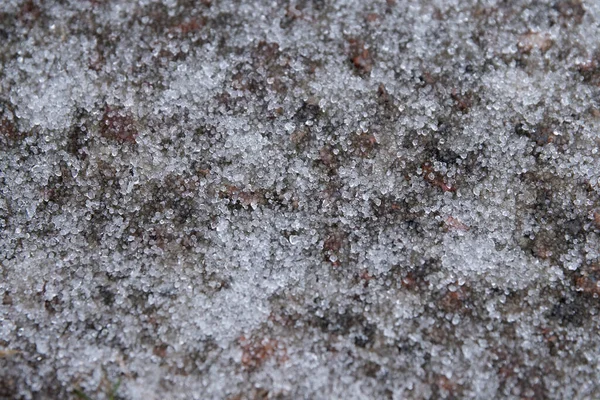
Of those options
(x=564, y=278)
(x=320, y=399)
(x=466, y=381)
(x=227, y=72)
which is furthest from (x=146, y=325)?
(x=564, y=278)

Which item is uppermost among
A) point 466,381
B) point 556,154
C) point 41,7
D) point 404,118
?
point 41,7

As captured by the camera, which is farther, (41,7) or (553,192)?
(41,7)

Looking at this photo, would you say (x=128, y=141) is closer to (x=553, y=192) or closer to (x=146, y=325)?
(x=146, y=325)

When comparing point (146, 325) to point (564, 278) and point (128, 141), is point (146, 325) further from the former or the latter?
point (564, 278)

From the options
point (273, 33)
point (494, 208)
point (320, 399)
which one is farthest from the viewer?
point (273, 33)

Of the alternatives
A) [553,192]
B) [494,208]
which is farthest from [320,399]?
[553,192]

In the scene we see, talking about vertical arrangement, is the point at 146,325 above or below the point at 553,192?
below

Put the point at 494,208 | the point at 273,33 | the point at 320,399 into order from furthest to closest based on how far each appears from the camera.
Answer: the point at 273,33 → the point at 494,208 → the point at 320,399
